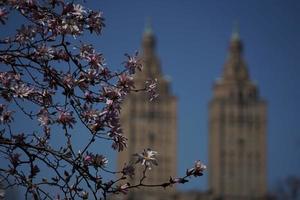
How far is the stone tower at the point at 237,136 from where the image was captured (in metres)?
112

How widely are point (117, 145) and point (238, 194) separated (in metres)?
105

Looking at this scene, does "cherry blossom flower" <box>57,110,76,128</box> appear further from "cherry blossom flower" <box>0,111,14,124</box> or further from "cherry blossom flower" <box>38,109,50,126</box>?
"cherry blossom flower" <box>0,111,14,124</box>

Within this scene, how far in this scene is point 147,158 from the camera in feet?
23.6

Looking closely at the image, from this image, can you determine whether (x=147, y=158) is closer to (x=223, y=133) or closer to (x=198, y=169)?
(x=198, y=169)

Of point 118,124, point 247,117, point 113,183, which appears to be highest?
point 247,117

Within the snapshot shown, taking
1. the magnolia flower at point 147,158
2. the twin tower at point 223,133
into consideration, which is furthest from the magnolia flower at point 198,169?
the twin tower at point 223,133

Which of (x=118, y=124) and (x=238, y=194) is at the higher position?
(x=238, y=194)

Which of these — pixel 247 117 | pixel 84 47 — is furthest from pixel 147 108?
pixel 84 47

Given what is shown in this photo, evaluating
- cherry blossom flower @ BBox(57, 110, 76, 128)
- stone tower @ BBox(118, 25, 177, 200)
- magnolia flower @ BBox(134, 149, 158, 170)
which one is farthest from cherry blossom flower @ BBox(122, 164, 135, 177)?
stone tower @ BBox(118, 25, 177, 200)

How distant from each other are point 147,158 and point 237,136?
4233 inches

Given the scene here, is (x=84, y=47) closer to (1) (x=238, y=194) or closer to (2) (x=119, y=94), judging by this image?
(2) (x=119, y=94)

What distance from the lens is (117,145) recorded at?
7434 millimetres

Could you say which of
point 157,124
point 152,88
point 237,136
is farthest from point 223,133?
point 152,88

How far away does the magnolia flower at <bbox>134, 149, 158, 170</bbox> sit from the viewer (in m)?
7.14
